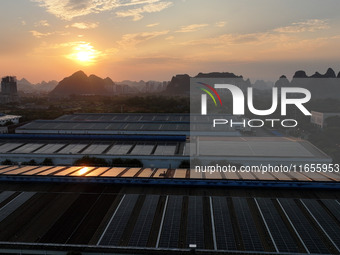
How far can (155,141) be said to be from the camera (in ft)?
99.3

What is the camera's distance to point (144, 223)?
1245 centimetres

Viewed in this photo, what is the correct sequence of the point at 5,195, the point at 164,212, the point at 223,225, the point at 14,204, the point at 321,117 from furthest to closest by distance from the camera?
the point at 321,117 < the point at 5,195 < the point at 14,204 < the point at 164,212 < the point at 223,225

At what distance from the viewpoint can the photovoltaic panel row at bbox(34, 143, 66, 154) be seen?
2783 cm

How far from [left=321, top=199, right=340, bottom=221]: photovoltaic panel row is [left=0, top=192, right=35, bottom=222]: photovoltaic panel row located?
15881mm

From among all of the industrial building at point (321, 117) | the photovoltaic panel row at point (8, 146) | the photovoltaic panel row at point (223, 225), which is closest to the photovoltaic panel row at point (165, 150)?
the photovoltaic panel row at point (223, 225)

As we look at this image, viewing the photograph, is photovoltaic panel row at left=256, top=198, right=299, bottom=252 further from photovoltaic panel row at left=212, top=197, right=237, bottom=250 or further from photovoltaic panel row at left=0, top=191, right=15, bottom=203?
photovoltaic panel row at left=0, top=191, right=15, bottom=203

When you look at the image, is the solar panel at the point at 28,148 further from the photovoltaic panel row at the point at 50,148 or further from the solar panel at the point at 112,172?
the solar panel at the point at 112,172

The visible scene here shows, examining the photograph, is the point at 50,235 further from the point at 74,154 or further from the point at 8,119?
the point at 8,119

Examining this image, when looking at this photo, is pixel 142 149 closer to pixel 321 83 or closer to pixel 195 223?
pixel 195 223

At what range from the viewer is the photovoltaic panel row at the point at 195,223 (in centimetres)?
1128

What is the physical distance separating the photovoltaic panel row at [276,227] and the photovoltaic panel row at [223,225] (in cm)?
174

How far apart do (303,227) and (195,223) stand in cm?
481

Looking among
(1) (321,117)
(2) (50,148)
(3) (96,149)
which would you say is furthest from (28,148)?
(1) (321,117)

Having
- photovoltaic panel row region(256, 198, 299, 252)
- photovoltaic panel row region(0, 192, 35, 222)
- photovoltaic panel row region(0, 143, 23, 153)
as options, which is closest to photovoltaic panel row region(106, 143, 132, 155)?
photovoltaic panel row region(0, 143, 23, 153)
